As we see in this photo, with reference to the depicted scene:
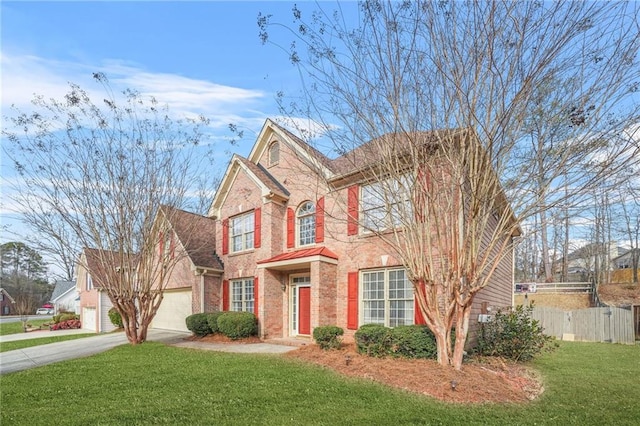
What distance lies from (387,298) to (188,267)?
35.2ft

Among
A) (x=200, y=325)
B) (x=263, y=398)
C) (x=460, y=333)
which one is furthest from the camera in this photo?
(x=200, y=325)

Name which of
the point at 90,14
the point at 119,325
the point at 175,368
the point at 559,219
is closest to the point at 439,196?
the point at 559,219

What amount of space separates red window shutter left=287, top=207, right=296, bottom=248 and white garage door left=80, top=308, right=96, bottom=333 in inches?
666

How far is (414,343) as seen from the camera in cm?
925

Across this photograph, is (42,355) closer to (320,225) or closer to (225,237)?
(225,237)

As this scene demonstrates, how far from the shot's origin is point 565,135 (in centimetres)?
702

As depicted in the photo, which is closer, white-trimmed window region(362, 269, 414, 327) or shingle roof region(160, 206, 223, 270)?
white-trimmed window region(362, 269, 414, 327)

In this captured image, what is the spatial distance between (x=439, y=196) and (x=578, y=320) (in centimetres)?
1377

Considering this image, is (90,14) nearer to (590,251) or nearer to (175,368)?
(175,368)

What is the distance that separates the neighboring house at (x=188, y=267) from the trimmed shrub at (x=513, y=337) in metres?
10.8

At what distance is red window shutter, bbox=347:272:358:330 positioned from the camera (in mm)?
12078

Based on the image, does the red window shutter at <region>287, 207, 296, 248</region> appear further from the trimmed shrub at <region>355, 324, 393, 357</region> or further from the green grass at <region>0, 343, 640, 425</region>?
the green grass at <region>0, 343, 640, 425</region>

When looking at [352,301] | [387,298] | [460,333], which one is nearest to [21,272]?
[352,301]

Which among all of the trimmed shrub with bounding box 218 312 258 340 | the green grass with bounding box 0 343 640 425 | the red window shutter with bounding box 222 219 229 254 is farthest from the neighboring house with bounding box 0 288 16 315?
the green grass with bounding box 0 343 640 425
